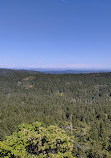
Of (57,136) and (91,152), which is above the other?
(57,136)

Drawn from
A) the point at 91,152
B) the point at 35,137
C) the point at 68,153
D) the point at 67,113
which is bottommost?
the point at 67,113

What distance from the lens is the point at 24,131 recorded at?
6.45m

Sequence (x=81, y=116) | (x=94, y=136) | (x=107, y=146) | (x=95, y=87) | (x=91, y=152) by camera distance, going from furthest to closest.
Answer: (x=95, y=87)
(x=81, y=116)
(x=94, y=136)
(x=107, y=146)
(x=91, y=152)

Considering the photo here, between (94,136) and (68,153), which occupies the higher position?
(68,153)

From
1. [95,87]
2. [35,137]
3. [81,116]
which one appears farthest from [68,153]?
[95,87]

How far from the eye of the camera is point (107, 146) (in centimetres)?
1324

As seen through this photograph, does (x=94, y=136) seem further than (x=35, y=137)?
Yes

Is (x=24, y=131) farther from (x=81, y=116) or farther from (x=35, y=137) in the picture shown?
(x=81, y=116)

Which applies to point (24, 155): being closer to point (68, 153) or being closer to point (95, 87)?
point (68, 153)

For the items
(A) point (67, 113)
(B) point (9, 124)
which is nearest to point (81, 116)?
(A) point (67, 113)

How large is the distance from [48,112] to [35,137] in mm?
20344

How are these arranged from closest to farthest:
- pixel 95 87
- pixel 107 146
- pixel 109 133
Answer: pixel 107 146, pixel 109 133, pixel 95 87

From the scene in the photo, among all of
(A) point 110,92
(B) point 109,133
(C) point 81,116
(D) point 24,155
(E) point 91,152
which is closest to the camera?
(D) point 24,155

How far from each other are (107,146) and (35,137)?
12.5 meters
